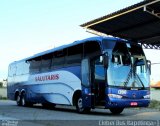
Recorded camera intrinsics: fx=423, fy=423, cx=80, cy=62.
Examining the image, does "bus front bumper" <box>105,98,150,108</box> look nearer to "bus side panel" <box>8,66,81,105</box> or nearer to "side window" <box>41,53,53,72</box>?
"bus side panel" <box>8,66,81,105</box>

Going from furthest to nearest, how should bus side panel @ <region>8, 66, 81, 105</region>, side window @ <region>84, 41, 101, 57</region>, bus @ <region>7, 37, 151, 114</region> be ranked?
bus side panel @ <region>8, 66, 81, 105</region> → side window @ <region>84, 41, 101, 57</region> → bus @ <region>7, 37, 151, 114</region>

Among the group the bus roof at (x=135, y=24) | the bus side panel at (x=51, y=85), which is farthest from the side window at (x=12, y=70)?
the bus roof at (x=135, y=24)

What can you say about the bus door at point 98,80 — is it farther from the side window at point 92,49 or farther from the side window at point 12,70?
the side window at point 12,70

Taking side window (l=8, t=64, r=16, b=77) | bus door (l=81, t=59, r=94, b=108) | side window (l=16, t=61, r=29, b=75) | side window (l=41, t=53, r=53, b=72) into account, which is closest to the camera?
bus door (l=81, t=59, r=94, b=108)

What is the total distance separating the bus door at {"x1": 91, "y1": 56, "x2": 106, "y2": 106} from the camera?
1664 cm

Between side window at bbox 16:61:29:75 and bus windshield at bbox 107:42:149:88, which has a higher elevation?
side window at bbox 16:61:29:75

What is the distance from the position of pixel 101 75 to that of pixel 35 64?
296 inches

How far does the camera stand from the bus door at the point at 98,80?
16.6 meters

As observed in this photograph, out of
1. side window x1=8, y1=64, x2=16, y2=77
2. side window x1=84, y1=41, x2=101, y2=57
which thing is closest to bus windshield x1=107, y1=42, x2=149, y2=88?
side window x1=84, y1=41, x2=101, y2=57

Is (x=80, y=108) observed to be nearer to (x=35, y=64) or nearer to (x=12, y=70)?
(x=35, y=64)

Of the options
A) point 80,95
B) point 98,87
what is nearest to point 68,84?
point 80,95

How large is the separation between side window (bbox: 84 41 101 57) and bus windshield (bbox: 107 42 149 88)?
2.33 feet

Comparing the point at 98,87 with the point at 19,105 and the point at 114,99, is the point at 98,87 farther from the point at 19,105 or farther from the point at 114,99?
the point at 19,105

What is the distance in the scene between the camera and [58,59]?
66.5 feet
